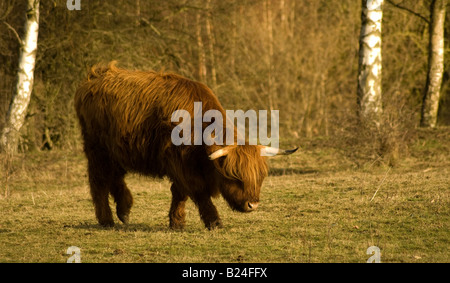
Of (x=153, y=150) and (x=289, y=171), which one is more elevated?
(x=153, y=150)

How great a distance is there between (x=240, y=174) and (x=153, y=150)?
1.10 meters

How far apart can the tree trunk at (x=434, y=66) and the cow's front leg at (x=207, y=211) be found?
33.1 feet

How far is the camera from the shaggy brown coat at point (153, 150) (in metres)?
6.84

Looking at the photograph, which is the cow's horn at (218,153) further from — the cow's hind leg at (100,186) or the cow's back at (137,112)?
the cow's hind leg at (100,186)

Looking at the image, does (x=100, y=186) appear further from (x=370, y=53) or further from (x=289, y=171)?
(x=370, y=53)

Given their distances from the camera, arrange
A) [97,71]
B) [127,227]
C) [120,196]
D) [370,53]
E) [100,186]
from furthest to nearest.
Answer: [370,53]
[97,71]
[120,196]
[100,186]
[127,227]

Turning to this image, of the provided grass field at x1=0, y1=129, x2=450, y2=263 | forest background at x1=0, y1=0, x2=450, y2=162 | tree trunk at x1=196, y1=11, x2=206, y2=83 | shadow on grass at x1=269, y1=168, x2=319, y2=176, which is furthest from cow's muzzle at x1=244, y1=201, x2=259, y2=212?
tree trunk at x1=196, y1=11, x2=206, y2=83

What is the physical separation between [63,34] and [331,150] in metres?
7.34

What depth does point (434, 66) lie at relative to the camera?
639 inches

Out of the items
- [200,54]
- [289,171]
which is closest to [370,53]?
[289,171]

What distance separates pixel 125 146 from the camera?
7434 mm

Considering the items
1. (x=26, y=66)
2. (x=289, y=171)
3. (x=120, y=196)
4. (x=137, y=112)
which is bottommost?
(x=289, y=171)

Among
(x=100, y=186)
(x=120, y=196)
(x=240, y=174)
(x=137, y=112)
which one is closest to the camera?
(x=240, y=174)
